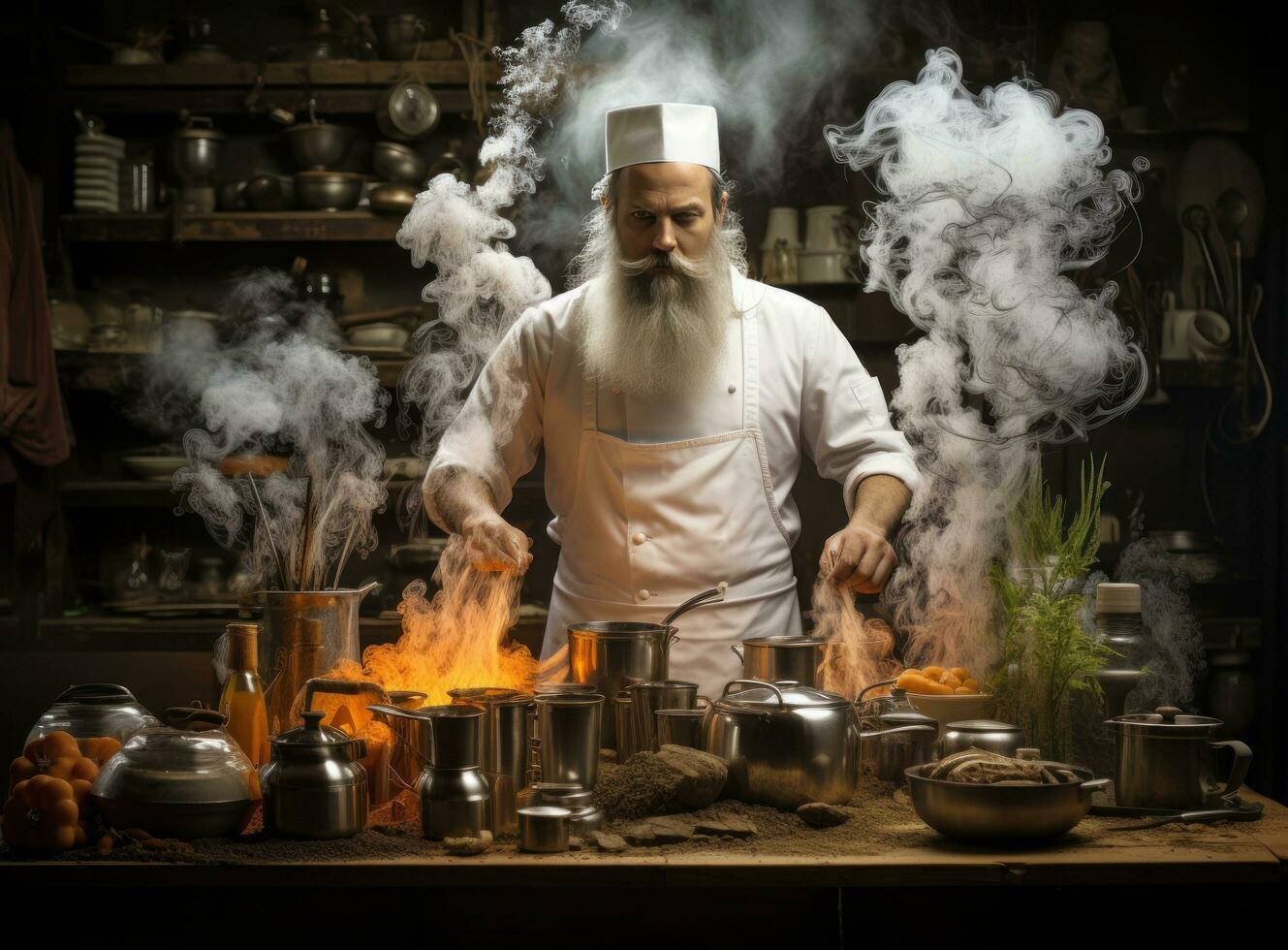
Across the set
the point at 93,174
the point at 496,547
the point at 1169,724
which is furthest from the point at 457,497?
the point at 93,174

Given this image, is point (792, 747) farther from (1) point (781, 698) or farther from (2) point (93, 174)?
(2) point (93, 174)

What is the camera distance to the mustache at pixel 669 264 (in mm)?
3227

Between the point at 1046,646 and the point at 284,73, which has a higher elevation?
the point at 284,73

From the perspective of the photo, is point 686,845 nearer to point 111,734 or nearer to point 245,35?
point 111,734

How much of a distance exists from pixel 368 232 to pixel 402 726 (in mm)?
3368

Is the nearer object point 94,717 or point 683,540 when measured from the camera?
point 94,717

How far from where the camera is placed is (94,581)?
5301 mm

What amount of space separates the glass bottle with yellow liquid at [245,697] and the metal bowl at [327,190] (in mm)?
3328

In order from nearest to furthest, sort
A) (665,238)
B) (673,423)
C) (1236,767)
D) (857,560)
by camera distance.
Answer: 1. (1236,767)
2. (857,560)
3. (665,238)
4. (673,423)

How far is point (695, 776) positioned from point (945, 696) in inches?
24.4

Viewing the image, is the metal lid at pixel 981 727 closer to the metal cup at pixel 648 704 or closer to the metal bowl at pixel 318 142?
the metal cup at pixel 648 704

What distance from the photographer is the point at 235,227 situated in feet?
17.0

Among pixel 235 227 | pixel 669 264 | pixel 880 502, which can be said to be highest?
pixel 235 227

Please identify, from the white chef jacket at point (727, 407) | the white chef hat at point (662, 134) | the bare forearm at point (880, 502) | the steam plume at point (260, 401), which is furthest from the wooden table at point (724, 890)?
the steam plume at point (260, 401)
